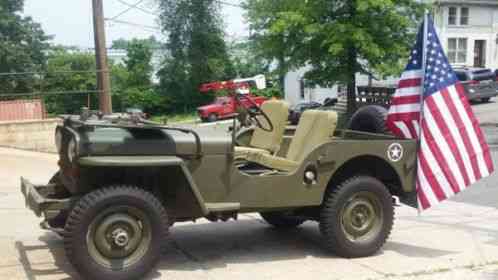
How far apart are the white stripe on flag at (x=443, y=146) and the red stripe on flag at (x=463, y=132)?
0.57 ft

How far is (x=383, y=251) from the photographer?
665cm

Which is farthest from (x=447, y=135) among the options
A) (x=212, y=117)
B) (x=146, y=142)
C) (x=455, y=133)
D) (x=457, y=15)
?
(x=457, y=15)

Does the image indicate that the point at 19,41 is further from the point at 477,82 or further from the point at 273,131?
the point at 273,131

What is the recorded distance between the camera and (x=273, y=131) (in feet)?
22.6

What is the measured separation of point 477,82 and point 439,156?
956 inches

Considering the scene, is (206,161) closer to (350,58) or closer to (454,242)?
(454,242)

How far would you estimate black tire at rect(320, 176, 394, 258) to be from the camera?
6.20 meters

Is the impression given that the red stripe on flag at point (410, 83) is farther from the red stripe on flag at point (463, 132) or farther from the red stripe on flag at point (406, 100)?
the red stripe on flag at point (463, 132)

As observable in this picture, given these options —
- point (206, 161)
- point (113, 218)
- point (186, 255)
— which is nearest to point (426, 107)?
point (206, 161)

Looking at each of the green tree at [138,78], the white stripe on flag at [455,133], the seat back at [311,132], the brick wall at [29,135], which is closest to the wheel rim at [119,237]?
the seat back at [311,132]

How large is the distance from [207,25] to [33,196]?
45.4 metres

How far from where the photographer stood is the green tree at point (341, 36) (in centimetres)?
2573

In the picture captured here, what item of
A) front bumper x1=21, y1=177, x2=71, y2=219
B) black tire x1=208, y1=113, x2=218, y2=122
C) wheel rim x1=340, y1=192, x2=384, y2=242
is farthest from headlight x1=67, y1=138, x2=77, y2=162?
black tire x1=208, y1=113, x2=218, y2=122

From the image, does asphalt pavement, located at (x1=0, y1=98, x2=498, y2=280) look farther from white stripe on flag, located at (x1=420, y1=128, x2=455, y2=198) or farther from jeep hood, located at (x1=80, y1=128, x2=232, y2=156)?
jeep hood, located at (x1=80, y1=128, x2=232, y2=156)
